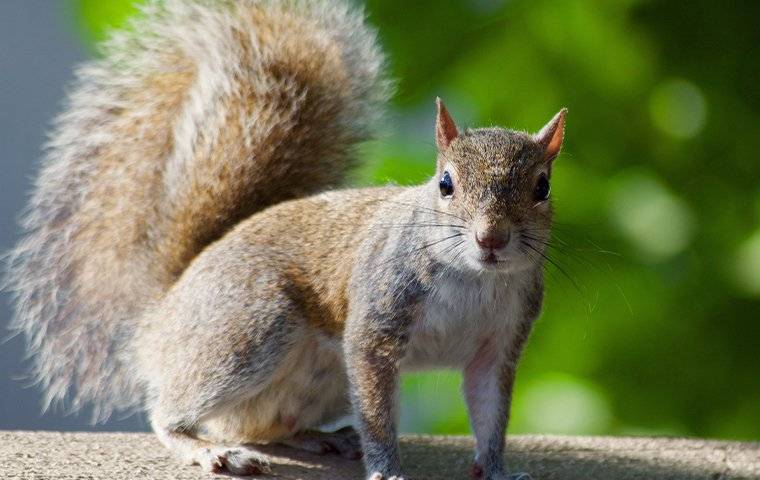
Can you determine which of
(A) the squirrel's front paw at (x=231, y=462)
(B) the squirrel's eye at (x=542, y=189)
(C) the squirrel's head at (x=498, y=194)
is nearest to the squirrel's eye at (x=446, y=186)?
(C) the squirrel's head at (x=498, y=194)

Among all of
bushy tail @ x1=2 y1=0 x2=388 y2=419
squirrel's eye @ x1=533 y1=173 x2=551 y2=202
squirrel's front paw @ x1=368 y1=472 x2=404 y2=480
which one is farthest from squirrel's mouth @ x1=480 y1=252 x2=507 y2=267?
bushy tail @ x1=2 y1=0 x2=388 y2=419

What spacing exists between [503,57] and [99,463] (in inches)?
45.2

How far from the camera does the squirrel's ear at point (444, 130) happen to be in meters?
2.10

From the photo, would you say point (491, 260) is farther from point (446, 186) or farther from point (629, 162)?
point (629, 162)

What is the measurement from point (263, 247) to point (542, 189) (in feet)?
1.97

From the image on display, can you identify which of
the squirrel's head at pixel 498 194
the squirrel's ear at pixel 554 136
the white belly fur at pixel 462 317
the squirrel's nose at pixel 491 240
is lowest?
the white belly fur at pixel 462 317

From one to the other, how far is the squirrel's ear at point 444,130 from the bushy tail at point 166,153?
570 mm

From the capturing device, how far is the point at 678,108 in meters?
2.69

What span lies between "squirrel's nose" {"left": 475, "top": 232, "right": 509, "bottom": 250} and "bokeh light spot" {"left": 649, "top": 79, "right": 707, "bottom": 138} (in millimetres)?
904

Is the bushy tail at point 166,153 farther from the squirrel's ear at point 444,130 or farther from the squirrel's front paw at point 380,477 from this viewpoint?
the squirrel's front paw at point 380,477

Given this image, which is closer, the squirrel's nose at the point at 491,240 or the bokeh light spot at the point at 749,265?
the squirrel's nose at the point at 491,240

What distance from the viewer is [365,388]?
2156mm

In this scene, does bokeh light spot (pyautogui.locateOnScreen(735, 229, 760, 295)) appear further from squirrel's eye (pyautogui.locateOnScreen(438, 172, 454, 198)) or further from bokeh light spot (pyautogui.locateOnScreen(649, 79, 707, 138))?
squirrel's eye (pyautogui.locateOnScreen(438, 172, 454, 198))

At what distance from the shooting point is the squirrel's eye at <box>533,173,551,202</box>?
6.55 ft
